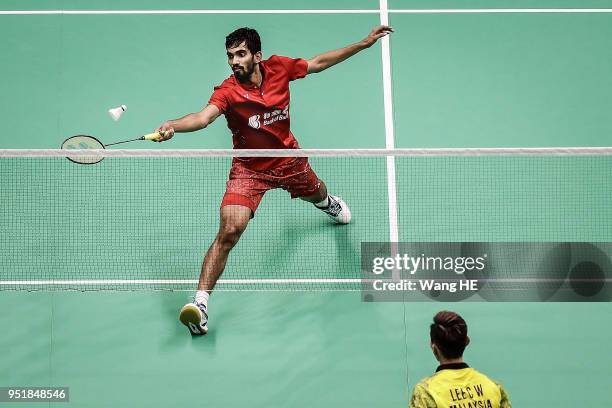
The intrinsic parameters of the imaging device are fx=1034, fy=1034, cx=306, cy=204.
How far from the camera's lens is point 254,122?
27.2 ft

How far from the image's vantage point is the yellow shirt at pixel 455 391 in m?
5.04

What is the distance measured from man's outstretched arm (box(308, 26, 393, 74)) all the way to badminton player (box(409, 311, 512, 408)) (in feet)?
11.8

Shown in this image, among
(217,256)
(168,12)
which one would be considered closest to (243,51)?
(217,256)

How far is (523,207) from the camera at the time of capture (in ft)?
30.0

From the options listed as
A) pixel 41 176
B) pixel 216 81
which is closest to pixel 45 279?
pixel 41 176

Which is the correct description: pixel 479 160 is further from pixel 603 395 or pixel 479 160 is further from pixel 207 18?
pixel 207 18

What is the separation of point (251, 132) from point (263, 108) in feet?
0.73

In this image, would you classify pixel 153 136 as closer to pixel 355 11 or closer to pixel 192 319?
pixel 192 319

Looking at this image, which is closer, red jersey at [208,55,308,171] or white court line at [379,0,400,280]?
red jersey at [208,55,308,171]

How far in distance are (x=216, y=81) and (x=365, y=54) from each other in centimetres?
159

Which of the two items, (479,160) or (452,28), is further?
(452,28)

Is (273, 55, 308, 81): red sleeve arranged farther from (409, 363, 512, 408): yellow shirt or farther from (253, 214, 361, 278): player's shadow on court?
(409, 363, 512, 408): yellow shirt

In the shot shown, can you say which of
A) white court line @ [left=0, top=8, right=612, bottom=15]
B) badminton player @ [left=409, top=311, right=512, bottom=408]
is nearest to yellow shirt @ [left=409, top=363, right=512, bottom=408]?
badminton player @ [left=409, top=311, right=512, bottom=408]

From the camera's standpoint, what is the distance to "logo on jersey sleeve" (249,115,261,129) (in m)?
8.27
